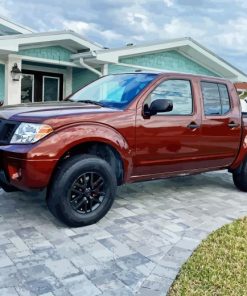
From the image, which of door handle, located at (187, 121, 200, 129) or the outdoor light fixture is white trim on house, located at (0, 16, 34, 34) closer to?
the outdoor light fixture

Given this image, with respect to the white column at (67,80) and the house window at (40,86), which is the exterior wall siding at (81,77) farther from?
the house window at (40,86)

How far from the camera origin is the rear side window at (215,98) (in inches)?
231

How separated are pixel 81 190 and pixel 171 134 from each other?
1509mm

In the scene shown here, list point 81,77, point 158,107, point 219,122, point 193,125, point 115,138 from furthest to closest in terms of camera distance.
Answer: point 81,77
point 219,122
point 193,125
point 158,107
point 115,138

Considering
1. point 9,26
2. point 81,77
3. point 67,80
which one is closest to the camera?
point 67,80

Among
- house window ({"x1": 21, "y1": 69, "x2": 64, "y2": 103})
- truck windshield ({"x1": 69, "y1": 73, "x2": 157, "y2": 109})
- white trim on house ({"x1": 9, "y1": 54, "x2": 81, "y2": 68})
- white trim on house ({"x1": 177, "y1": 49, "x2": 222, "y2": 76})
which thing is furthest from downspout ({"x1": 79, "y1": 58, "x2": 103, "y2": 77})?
truck windshield ({"x1": 69, "y1": 73, "x2": 157, "y2": 109})

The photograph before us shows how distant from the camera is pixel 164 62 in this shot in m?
15.8

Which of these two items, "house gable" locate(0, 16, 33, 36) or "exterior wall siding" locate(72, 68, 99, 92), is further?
"house gable" locate(0, 16, 33, 36)

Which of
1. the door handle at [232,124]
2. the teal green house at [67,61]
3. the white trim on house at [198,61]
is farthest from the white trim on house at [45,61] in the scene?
the door handle at [232,124]

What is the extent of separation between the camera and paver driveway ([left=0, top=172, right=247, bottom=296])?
3.32 meters

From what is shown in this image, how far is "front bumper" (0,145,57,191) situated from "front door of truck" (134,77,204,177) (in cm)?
127

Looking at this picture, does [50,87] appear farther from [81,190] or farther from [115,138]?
[81,190]

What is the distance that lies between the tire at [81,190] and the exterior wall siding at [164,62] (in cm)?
1027

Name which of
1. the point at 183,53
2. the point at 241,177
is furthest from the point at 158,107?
the point at 183,53
